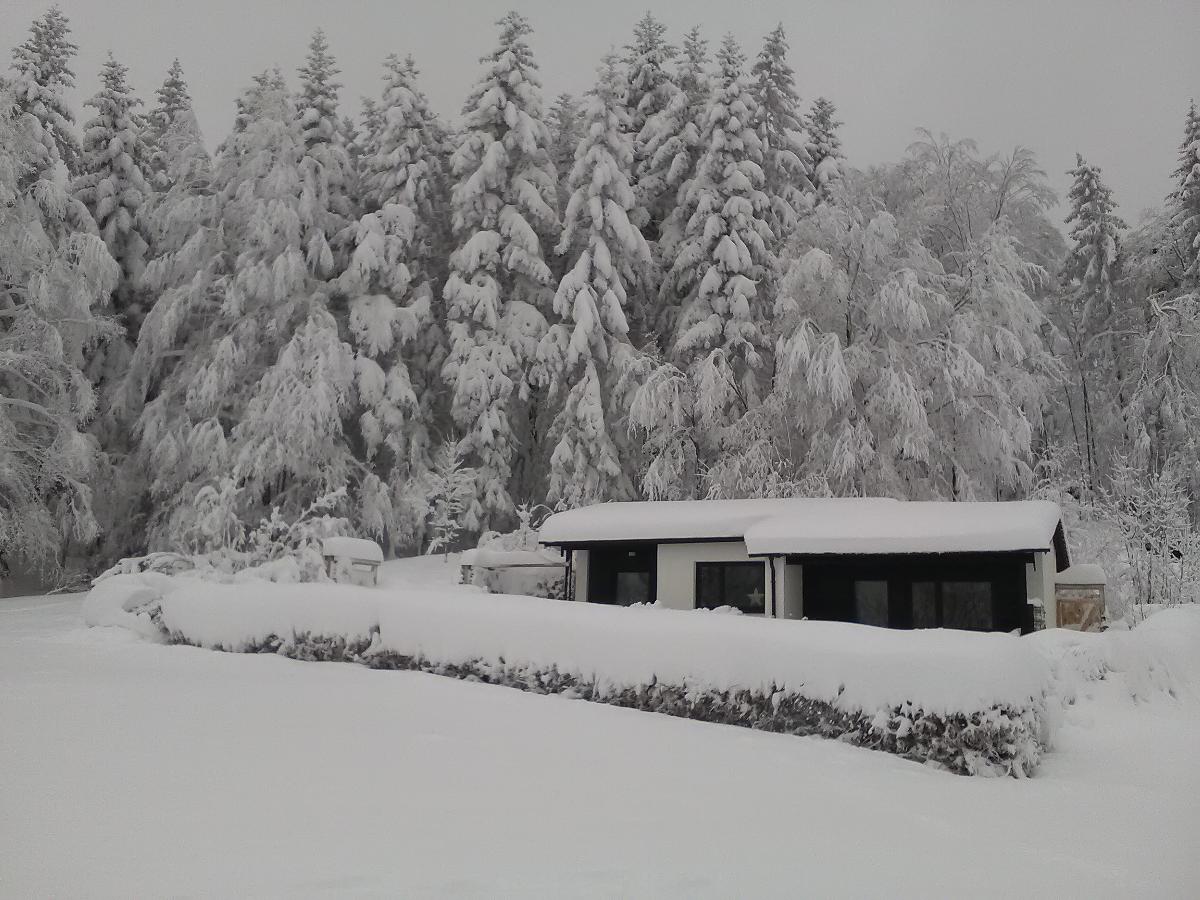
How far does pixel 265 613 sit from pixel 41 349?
35.8 ft

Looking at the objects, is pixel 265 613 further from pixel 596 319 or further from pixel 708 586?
pixel 596 319

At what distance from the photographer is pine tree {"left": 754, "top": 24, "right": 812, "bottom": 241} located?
26750 mm

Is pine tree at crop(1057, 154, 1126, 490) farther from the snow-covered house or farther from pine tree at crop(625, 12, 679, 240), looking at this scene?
pine tree at crop(625, 12, 679, 240)

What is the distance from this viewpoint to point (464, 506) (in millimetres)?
25031

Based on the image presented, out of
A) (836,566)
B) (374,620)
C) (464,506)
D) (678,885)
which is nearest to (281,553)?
(464,506)

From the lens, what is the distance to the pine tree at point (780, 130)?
26.8 metres

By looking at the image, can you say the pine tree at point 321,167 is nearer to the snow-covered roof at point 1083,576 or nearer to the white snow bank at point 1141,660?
the snow-covered roof at point 1083,576

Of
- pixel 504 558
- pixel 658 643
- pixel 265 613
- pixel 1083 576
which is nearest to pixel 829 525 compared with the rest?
pixel 1083 576

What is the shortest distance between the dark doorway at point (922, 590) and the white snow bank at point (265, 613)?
7685 mm

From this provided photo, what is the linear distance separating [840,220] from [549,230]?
9342 mm

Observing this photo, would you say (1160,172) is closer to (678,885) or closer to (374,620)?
(678,885)

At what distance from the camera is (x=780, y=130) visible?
27328 mm

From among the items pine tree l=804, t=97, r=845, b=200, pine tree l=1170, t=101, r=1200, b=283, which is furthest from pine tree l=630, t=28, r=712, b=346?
pine tree l=1170, t=101, r=1200, b=283

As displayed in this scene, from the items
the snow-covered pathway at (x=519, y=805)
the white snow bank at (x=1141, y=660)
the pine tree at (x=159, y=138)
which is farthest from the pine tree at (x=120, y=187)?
the white snow bank at (x=1141, y=660)
